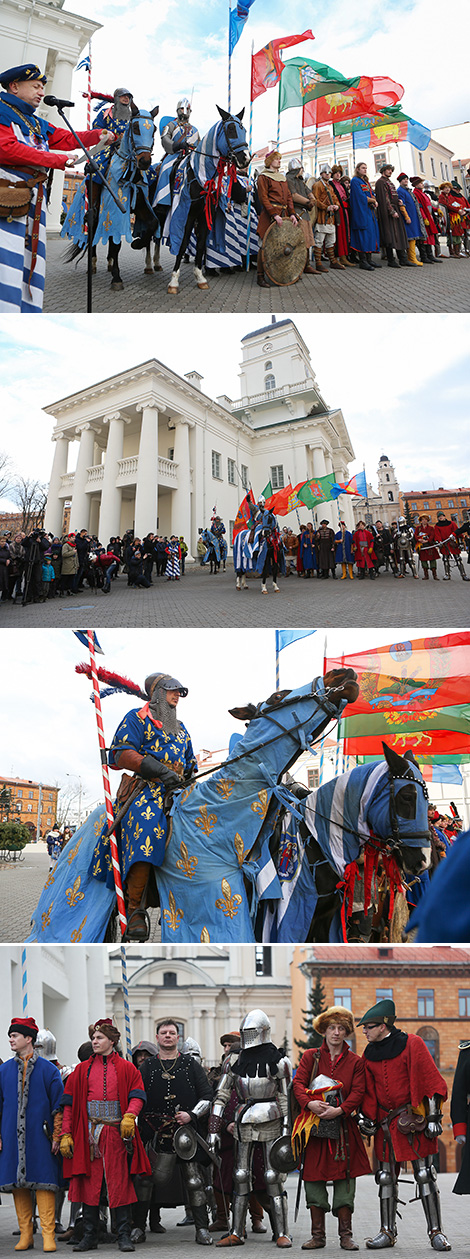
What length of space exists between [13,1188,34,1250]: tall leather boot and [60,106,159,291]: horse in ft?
22.0

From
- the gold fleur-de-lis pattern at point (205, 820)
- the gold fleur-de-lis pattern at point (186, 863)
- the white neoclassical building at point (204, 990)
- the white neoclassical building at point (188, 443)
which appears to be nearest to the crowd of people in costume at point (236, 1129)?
the gold fleur-de-lis pattern at point (186, 863)

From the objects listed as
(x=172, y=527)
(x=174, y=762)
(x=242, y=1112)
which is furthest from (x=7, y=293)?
(x=242, y=1112)

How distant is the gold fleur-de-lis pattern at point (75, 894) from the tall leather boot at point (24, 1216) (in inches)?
70.6

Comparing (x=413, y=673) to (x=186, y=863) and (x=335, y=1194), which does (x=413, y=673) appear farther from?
(x=335, y=1194)

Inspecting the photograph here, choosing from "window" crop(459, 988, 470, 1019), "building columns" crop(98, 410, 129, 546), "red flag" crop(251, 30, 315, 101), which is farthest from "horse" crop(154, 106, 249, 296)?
"window" crop(459, 988, 470, 1019)

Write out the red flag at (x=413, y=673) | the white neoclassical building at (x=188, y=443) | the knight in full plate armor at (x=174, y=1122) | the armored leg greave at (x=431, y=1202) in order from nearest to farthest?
the armored leg greave at (x=431, y=1202) → the knight in full plate armor at (x=174, y=1122) → the red flag at (x=413, y=673) → the white neoclassical building at (x=188, y=443)

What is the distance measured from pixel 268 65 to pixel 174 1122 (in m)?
9.20

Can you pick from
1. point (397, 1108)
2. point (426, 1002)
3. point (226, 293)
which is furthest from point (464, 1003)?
point (226, 293)

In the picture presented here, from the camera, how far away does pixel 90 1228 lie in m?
3.61

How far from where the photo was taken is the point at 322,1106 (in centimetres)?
367

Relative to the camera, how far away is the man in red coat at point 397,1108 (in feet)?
11.5

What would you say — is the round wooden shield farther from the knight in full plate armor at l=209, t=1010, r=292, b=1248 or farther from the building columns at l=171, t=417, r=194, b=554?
the knight in full plate armor at l=209, t=1010, r=292, b=1248

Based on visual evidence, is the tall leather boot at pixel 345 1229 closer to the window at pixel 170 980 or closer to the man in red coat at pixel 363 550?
the window at pixel 170 980

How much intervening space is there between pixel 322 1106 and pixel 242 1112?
43cm
